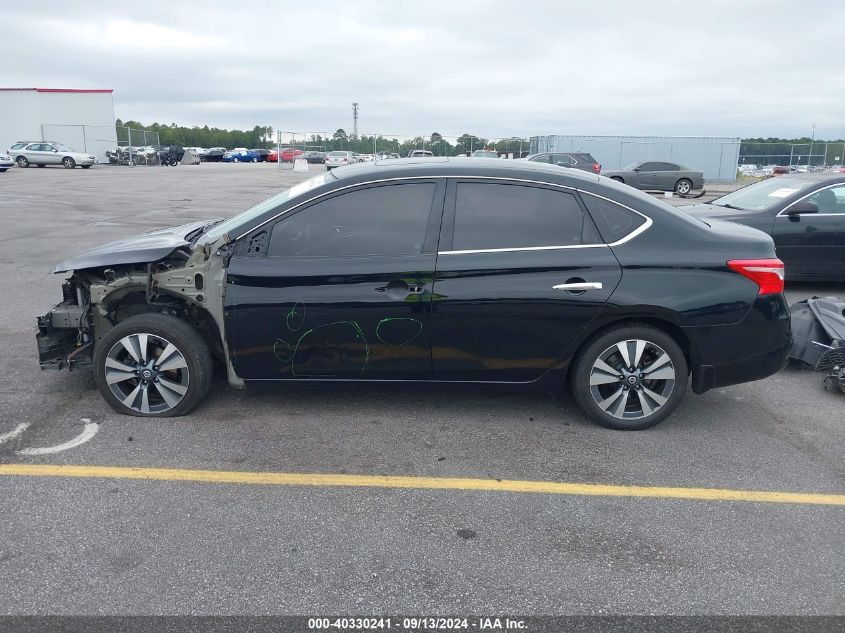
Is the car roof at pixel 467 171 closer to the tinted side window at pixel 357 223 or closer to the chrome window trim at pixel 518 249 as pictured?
the tinted side window at pixel 357 223

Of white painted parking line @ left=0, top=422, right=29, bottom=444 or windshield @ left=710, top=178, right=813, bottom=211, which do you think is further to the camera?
windshield @ left=710, top=178, right=813, bottom=211

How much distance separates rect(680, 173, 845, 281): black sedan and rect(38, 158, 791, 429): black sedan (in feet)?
14.2

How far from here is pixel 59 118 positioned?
172 feet

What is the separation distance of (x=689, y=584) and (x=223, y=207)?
17802 millimetres

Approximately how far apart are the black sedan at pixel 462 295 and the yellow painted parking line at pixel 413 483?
73cm

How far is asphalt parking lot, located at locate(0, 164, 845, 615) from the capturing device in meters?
2.89

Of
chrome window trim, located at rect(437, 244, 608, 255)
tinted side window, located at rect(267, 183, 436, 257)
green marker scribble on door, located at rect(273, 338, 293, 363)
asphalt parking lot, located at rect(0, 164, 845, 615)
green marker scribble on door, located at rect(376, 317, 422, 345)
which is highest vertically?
tinted side window, located at rect(267, 183, 436, 257)

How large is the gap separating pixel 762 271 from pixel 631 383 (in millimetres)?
1054

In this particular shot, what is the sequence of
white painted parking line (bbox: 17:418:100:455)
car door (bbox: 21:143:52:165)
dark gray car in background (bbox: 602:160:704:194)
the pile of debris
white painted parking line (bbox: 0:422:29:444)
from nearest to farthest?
white painted parking line (bbox: 17:418:100:455) → white painted parking line (bbox: 0:422:29:444) → the pile of debris → dark gray car in background (bbox: 602:160:704:194) → car door (bbox: 21:143:52:165)

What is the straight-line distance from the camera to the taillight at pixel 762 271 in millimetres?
4340

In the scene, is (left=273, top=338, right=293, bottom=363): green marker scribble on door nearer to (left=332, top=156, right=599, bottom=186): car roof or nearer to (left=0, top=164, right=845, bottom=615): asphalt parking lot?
(left=0, top=164, right=845, bottom=615): asphalt parking lot

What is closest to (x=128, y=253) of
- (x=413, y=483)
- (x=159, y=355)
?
(x=159, y=355)

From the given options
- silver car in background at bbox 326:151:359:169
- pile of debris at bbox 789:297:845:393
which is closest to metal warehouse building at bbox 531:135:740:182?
silver car in background at bbox 326:151:359:169

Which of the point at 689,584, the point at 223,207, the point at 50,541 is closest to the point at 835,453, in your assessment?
the point at 689,584
